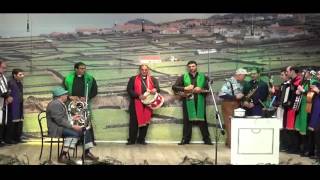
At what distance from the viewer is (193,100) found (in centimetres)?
1022

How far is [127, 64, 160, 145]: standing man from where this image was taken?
10.2m

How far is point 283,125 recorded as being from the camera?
9.99 metres

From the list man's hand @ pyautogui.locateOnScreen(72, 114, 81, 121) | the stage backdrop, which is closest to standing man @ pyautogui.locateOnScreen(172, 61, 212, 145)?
the stage backdrop

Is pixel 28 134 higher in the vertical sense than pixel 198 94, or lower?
lower

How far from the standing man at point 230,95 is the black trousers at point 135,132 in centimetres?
136

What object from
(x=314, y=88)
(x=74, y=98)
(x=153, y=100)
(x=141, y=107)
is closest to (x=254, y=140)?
(x=314, y=88)

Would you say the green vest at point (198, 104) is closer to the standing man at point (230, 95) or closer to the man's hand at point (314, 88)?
the standing man at point (230, 95)

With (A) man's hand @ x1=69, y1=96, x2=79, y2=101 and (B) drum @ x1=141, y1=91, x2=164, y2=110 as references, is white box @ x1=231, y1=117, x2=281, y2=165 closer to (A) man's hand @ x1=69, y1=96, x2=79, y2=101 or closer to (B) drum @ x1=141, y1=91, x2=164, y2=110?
(B) drum @ x1=141, y1=91, x2=164, y2=110

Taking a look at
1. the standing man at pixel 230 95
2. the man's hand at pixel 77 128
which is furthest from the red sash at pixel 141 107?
the man's hand at pixel 77 128

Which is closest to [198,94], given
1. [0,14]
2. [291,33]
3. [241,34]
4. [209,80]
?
[209,80]

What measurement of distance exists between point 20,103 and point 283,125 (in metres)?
4.37

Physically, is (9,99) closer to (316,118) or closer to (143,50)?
(143,50)

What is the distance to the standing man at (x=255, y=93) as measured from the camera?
9.95m
